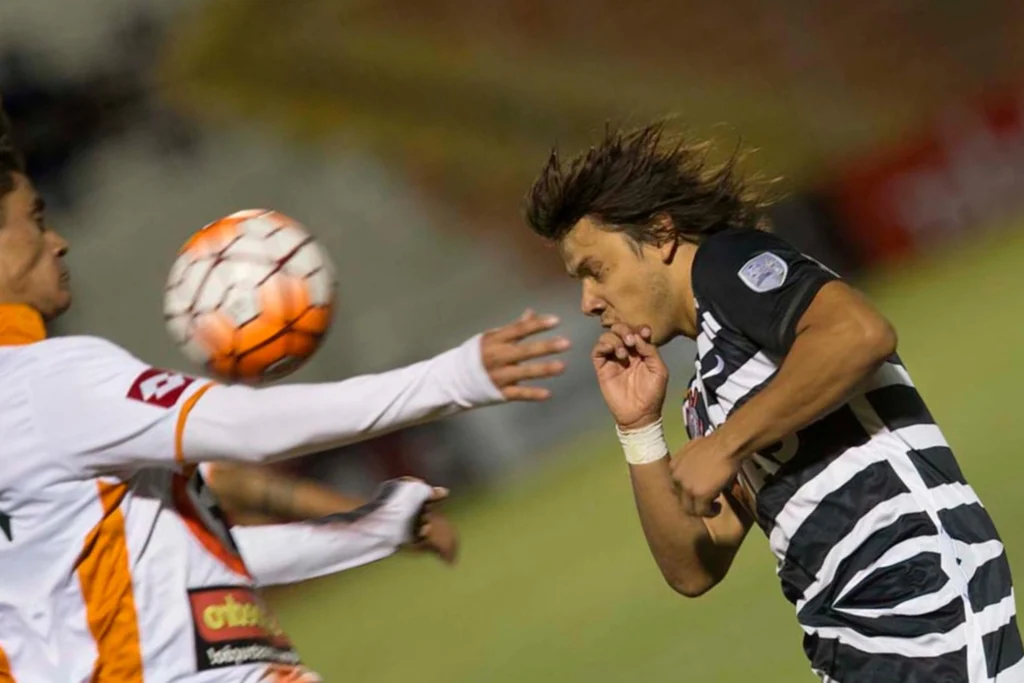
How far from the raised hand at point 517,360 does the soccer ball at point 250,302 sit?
26.2 inches

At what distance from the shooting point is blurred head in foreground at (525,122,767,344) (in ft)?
9.56

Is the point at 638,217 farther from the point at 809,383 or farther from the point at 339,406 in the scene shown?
the point at 339,406

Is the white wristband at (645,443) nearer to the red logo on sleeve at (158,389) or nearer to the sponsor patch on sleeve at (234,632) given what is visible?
the sponsor patch on sleeve at (234,632)

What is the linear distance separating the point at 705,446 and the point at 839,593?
0.44 m

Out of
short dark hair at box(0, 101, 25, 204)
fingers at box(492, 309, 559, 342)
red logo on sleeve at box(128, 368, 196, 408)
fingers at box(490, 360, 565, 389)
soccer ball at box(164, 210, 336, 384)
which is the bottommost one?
fingers at box(490, 360, 565, 389)

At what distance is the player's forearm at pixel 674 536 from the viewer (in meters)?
3.03

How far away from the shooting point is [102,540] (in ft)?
8.68

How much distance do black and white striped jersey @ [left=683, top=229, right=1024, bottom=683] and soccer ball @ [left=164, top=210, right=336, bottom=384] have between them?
80cm

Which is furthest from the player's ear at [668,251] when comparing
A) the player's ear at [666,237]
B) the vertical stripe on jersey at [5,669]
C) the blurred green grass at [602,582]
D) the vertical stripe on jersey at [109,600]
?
the blurred green grass at [602,582]

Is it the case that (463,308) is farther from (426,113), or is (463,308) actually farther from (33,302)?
(33,302)

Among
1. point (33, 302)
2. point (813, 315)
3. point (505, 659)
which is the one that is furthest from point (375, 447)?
point (813, 315)

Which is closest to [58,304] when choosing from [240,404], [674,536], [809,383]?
[240,404]

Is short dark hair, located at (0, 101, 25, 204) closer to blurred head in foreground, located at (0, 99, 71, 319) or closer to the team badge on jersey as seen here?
blurred head in foreground, located at (0, 99, 71, 319)

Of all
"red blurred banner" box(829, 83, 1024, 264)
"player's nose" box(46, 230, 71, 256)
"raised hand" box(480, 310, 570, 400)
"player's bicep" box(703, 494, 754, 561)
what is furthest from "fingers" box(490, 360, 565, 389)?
"red blurred banner" box(829, 83, 1024, 264)
